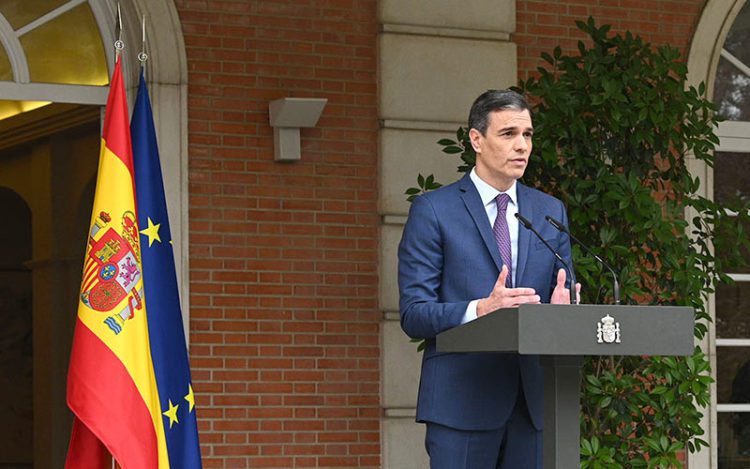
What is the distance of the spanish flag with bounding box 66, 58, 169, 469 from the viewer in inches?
194

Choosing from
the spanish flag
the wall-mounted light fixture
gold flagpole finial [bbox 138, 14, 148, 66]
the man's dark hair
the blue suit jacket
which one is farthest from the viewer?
the wall-mounted light fixture

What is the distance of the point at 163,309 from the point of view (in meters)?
5.20

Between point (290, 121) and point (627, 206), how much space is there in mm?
1468

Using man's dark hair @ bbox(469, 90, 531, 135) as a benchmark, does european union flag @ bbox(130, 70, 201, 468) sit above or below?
below

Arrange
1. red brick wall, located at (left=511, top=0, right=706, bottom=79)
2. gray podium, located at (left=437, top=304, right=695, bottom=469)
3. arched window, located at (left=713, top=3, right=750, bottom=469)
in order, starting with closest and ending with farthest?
gray podium, located at (left=437, top=304, right=695, bottom=469) < red brick wall, located at (left=511, top=0, right=706, bottom=79) < arched window, located at (left=713, top=3, right=750, bottom=469)

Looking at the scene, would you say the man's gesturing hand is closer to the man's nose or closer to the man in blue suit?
the man in blue suit

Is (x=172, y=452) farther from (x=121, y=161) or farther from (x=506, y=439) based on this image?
(x=506, y=439)

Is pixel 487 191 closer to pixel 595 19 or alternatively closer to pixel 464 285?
pixel 464 285

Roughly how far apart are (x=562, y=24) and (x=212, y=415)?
245 cm

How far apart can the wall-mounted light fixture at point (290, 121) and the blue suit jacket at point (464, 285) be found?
93.4 inches

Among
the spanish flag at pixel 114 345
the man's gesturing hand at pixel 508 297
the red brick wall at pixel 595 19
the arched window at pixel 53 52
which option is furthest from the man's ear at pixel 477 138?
the red brick wall at pixel 595 19

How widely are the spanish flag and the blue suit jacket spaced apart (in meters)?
1.64

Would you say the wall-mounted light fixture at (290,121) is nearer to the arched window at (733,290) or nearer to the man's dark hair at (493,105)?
the arched window at (733,290)

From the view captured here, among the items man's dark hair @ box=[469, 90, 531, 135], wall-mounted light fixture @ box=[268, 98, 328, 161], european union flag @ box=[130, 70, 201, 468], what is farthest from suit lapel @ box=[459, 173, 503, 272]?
wall-mounted light fixture @ box=[268, 98, 328, 161]
